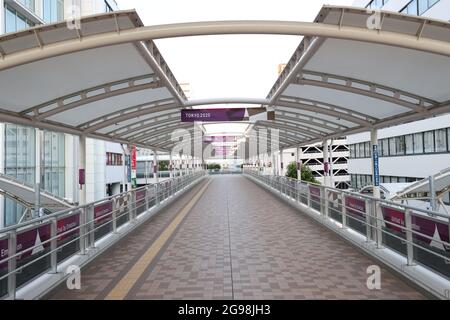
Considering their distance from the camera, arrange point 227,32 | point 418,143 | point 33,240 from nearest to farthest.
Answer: point 227,32 < point 33,240 < point 418,143

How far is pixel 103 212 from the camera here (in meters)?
7.70

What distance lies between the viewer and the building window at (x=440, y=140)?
84.6 feet

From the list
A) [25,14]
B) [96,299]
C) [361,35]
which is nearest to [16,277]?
[96,299]

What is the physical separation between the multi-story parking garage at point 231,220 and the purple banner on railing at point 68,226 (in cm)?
2

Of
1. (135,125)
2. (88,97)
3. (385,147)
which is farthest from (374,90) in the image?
(385,147)

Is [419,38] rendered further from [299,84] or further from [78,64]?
[78,64]

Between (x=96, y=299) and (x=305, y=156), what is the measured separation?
80.3 metres

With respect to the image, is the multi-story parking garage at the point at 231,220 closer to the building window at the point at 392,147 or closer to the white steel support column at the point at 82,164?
the white steel support column at the point at 82,164

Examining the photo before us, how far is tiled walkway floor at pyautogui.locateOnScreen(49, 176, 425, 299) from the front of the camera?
484cm

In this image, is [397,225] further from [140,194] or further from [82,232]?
[140,194]

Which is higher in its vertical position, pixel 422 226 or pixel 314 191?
pixel 314 191

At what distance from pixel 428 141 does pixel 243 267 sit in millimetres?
26046

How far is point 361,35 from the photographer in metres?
4.69

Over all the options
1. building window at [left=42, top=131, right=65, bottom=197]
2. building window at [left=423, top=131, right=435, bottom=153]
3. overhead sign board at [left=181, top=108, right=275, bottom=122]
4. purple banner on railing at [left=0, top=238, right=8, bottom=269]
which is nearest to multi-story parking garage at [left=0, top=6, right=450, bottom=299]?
purple banner on railing at [left=0, top=238, right=8, bottom=269]
